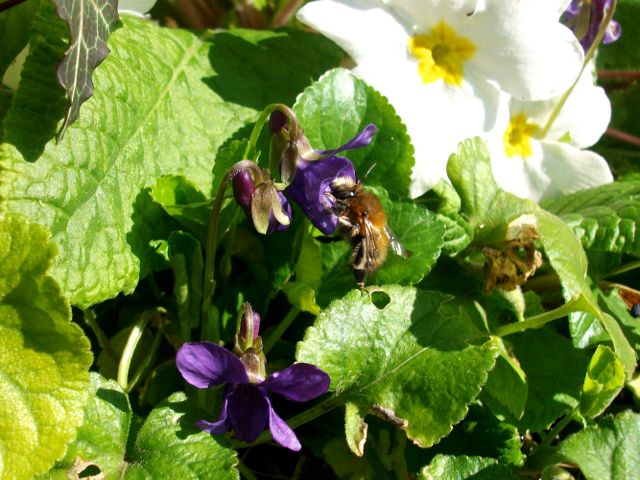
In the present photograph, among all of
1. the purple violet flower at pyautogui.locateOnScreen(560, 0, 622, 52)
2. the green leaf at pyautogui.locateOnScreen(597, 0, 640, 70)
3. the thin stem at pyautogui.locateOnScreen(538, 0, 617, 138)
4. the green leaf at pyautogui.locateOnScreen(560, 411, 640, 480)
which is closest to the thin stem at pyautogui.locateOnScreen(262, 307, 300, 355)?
the green leaf at pyautogui.locateOnScreen(560, 411, 640, 480)

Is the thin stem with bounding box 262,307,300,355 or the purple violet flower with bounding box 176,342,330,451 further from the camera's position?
the thin stem with bounding box 262,307,300,355

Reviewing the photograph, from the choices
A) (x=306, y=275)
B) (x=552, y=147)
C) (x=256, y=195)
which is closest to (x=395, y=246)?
Result: (x=306, y=275)

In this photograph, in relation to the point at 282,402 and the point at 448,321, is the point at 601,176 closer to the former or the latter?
the point at 448,321

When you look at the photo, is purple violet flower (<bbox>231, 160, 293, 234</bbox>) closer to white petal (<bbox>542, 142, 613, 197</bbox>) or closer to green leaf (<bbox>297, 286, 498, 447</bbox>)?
green leaf (<bbox>297, 286, 498, 447</bbox>)

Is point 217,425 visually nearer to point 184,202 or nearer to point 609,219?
point 184,202

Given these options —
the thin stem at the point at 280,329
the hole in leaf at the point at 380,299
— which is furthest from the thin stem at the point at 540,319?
the thin stem at the point at 280,329

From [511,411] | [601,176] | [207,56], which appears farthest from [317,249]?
[601,176]

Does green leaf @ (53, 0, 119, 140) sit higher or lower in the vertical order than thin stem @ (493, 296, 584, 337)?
higher

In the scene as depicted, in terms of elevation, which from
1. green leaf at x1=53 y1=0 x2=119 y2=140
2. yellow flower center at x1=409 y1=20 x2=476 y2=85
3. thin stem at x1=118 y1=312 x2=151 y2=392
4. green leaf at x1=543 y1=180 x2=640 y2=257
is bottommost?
thin stem at x1=118 y1=312 x2=151 y2=392
